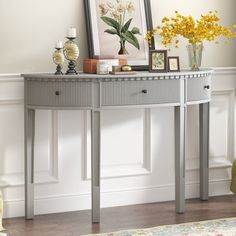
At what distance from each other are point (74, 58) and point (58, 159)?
26.8 inches

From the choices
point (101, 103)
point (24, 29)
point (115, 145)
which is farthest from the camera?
point (115, 145)

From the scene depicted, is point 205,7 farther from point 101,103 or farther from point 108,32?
point 101,103

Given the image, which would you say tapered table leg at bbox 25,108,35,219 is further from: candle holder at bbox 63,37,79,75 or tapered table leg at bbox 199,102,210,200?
tapered table leg at bbox 199,102,210,200

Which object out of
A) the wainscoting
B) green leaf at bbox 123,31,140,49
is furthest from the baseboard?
green leaf at bbox 123,31,140,49

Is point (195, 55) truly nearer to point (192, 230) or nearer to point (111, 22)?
point (111, 22)

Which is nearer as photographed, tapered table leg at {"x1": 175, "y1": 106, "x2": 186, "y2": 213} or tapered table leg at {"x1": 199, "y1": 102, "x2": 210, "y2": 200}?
tapered table leg at {"x1": 175, "y1": 106, "x2": 186, "y2": 213}

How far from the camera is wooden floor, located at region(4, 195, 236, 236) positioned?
3799mm

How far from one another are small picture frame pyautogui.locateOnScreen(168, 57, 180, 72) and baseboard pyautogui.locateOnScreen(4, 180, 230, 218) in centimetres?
87

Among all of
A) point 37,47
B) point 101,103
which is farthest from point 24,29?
point 101,103

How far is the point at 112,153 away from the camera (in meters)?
4.31

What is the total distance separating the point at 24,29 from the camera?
159 inches

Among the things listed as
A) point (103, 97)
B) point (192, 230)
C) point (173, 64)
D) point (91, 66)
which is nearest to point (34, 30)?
point (91, 66)

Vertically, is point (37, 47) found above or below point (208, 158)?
above

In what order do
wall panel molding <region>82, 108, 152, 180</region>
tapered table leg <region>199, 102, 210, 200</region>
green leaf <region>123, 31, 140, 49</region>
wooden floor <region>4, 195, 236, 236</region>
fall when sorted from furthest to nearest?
tapered table leg <region>199, 102, 210, 200</region> < wall panel molding <region>82, 108, 152, 180</region> < green leaf <region>123, 31, 140, 49</region> < wooden floor <region>4, 195, 236, 236</region>
